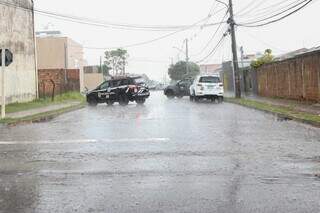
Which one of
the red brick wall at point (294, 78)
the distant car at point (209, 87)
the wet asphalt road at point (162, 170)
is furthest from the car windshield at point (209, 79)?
the wet asphalt road at point (162, 170)

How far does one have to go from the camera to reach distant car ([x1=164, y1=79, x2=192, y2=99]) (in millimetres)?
46469

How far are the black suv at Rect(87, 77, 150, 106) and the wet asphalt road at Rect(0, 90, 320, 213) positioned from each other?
19779mm

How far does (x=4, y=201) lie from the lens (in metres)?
7.21

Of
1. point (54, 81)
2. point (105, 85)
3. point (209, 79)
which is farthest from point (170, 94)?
point (105, 85)

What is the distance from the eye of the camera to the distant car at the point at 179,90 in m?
46.5

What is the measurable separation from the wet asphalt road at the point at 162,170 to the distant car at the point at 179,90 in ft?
98.3

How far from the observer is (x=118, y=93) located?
3628 cm

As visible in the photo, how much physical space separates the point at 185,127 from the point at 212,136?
2737 mm

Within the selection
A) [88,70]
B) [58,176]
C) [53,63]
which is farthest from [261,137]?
[88,70]

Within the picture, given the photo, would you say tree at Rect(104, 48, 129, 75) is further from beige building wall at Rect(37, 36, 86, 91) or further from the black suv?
the black suv

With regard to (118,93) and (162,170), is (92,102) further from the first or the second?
(162,170)

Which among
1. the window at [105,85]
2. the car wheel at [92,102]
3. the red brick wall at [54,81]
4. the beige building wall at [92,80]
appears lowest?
the car wheel at [92,102]

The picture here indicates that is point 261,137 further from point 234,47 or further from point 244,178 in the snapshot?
point 234,47

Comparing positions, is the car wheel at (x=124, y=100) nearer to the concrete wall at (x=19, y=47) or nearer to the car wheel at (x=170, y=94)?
the concrete wall at (x=19, y=47)
